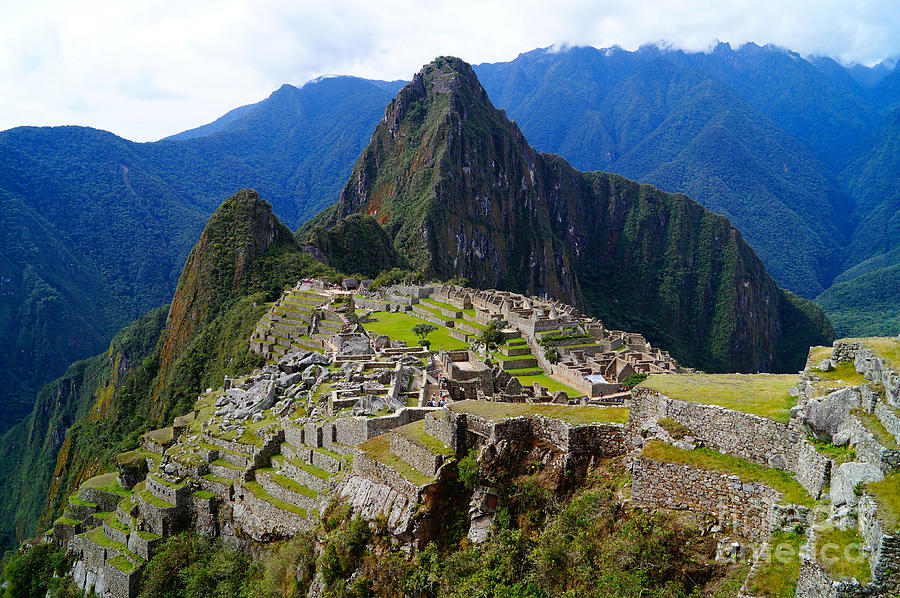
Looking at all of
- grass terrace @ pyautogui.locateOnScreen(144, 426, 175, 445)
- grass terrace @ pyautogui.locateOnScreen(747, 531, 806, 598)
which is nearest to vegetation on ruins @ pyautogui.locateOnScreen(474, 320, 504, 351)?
grass terrace @ pyautogui.locateOnScreen(144, 426, 175, 445)

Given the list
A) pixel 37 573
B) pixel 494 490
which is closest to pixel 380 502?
pixel 494 490

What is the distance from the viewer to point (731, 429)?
394 inches

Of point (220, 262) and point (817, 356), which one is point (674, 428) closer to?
point (817, 356)

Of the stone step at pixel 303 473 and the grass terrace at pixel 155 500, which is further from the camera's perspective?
the grass terrace at pixel 155 500

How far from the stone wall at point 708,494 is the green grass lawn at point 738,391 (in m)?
1.24

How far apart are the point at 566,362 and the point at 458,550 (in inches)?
1545

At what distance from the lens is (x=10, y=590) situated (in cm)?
A: 2775

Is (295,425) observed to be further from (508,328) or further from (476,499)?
(508,328)

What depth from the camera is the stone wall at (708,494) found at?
9016 millimetres

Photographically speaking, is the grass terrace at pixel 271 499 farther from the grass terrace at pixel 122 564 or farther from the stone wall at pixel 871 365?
the stone wall at pixel 871 365

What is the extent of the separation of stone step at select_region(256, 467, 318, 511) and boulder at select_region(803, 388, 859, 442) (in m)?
12.8

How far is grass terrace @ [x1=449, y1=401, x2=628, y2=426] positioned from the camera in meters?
12.1

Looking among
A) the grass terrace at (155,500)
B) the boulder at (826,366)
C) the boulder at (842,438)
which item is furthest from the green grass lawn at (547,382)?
the boulder at (842,438)

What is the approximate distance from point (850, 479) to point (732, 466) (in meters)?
2.17
